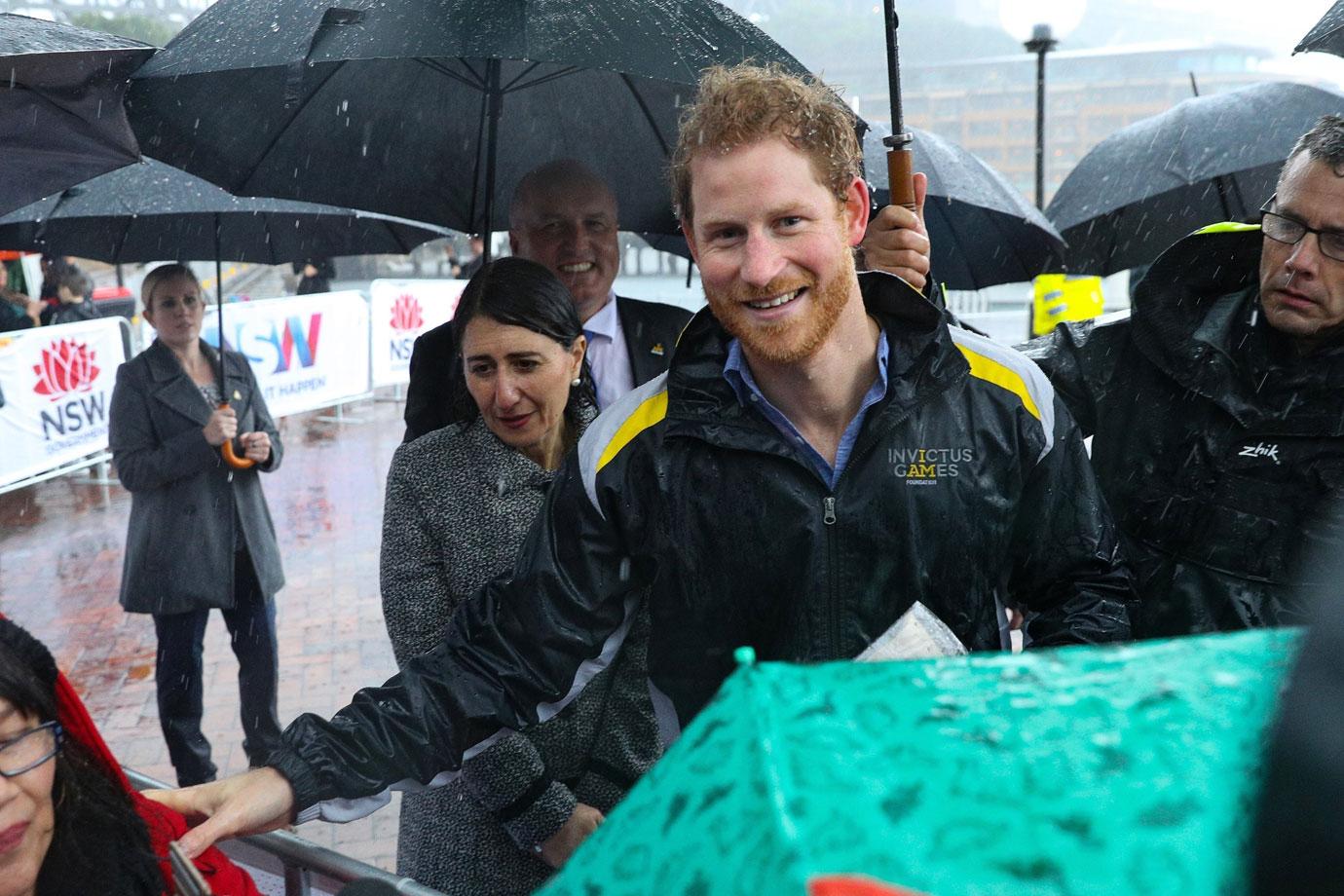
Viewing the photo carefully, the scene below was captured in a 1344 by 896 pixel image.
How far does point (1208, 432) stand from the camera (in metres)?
2.74

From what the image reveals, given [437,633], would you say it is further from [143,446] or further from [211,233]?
[211,233]

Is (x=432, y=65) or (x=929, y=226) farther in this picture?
(x=929, y=226)

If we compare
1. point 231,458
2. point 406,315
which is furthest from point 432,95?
point 406,315

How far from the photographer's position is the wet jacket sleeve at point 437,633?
259cm

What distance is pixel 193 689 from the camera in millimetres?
5266

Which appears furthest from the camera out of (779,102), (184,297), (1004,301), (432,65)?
(1004,301)

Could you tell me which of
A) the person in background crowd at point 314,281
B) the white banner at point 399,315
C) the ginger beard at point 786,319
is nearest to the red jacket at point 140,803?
the ginger beard at point 786,319

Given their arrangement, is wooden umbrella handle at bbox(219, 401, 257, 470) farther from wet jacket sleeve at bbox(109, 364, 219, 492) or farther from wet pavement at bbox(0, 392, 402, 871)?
wet pavement at bbox(0, 392, 402, 871)

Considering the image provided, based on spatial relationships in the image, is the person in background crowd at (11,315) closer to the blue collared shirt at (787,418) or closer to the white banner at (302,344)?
the white banner at (302,344)

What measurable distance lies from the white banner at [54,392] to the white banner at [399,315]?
4.17 m

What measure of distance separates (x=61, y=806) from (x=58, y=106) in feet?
6.81

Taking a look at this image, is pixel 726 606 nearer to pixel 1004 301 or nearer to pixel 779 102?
pixel 779 102

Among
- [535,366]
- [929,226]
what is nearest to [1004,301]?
[929,226]

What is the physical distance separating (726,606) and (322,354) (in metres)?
12.5
